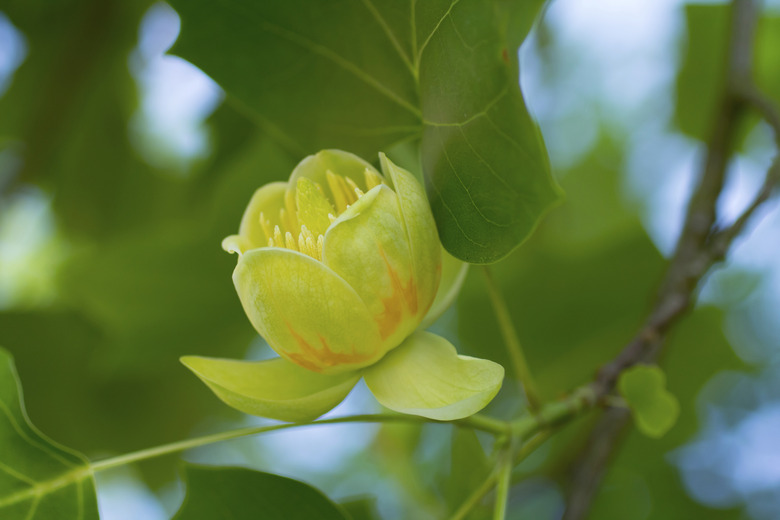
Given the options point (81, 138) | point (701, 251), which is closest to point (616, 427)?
point (701, 251)

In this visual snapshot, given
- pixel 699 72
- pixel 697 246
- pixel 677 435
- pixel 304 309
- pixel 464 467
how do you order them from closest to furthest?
1. pixel 304 309
2. pixel 697 246
3. pixel 464 467
4. pixel 677 435
5. pixel 699 72

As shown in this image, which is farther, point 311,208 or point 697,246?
point 697,246

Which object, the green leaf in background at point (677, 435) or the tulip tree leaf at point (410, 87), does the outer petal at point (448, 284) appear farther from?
the green leaf in background at point (677, 435)

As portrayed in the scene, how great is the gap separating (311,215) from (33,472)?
1.42 feet

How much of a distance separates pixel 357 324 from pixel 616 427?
2.27ft

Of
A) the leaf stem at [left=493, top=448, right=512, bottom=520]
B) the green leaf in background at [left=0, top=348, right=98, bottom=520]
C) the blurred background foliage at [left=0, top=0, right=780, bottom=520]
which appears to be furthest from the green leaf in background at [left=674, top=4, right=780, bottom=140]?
the green leaf in background at [left=0, top=348, right=98, bottom=520]

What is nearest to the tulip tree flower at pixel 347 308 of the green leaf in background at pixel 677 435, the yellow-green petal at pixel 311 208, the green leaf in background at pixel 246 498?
the yellow-green petal at pixel 311 208

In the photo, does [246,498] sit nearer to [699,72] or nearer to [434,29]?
[434,29]

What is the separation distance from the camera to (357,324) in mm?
665

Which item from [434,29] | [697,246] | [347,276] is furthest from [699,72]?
[347,276]

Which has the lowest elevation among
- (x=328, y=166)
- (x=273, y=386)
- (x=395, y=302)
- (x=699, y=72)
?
(x=273, y=386)

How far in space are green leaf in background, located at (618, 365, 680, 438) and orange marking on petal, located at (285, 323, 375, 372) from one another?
12.7 inches

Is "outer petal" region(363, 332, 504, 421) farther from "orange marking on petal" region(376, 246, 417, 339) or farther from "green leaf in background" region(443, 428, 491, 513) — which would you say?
"green leaf in background" region(443, 428, 491, 513)

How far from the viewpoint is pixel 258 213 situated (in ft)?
2.55
